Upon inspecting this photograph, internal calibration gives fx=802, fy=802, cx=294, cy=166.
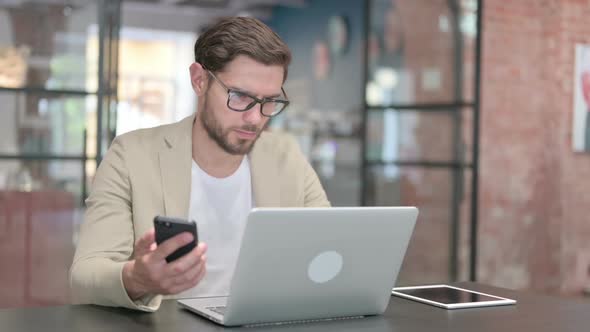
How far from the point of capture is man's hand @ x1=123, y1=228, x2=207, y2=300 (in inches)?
57.4

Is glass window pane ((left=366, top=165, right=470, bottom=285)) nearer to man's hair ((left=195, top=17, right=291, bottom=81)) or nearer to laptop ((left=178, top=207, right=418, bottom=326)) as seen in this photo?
man's hair ((left=195, top=17, right=291, bottom=81))

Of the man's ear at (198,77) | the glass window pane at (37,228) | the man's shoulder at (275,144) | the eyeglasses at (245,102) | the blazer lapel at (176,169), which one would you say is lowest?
the glass window pane at (37,228)

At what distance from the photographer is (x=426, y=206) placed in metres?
5.39

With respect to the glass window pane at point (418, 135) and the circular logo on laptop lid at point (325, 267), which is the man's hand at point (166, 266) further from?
the glass window pane at point (418, 135)

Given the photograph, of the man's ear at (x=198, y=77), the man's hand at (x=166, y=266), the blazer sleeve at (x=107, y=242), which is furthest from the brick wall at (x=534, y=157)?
the man's hand at (x=166, y=266)

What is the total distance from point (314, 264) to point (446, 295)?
1.88 ft

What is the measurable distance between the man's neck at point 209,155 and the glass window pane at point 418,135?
10.3 feet

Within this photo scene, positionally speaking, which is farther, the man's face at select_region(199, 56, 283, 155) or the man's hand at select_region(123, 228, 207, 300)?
the man's face at select_region(199, 56, 283, 155)

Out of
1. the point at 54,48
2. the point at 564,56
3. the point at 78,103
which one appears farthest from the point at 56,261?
the point at 564,56

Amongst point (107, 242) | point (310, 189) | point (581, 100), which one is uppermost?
point (581, 100)

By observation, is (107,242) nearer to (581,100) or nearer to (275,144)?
(275,144)

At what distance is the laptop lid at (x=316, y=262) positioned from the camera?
4.91 ft

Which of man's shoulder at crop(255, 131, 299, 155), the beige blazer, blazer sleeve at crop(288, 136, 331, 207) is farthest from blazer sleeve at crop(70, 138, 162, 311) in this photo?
blazer sleeve at crop(288, 136, 331, 207)

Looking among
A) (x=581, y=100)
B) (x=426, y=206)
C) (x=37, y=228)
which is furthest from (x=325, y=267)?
(x=581, y=100)
